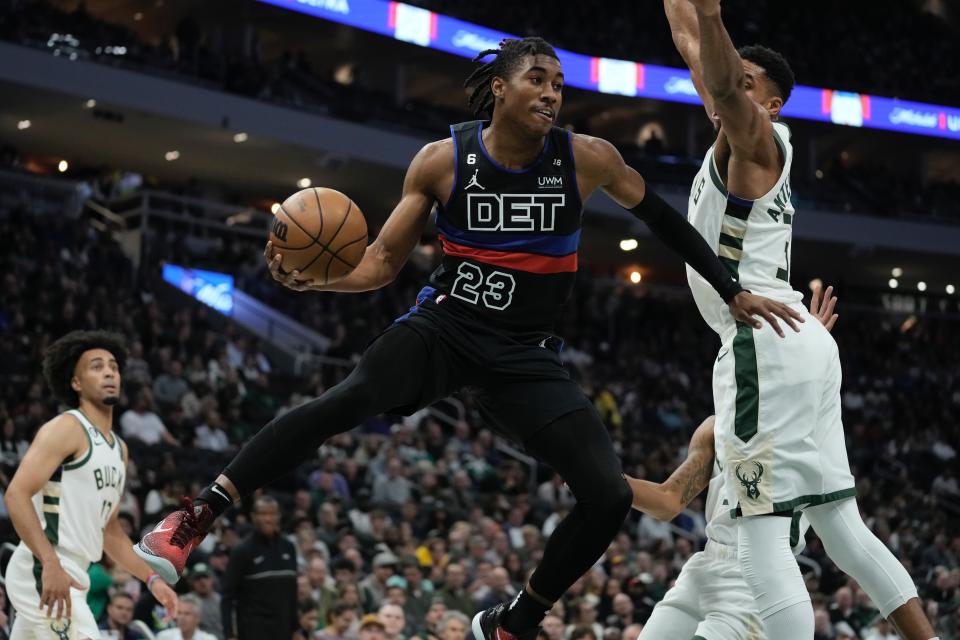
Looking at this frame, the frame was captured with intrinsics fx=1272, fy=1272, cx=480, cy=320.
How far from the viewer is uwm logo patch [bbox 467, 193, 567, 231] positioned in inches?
195

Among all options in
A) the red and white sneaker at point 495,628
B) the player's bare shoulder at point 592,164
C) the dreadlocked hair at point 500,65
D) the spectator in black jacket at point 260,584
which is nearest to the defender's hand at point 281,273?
the dreadlocked hair at point 500,65

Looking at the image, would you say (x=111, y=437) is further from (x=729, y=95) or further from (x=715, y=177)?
(x=729, y=95)

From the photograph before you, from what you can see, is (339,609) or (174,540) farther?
(339,609)

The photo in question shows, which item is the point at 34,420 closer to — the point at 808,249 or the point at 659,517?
the point at 659,517

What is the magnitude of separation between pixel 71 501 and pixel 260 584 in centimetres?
299

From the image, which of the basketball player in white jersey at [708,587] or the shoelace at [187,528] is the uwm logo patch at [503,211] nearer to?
the basketball player in white jersey at [708,587]

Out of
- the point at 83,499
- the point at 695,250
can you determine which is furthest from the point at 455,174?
the point at 83,499

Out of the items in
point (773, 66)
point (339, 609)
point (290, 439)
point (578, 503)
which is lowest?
point (339, 609)

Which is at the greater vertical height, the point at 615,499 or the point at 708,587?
the point at 615,499

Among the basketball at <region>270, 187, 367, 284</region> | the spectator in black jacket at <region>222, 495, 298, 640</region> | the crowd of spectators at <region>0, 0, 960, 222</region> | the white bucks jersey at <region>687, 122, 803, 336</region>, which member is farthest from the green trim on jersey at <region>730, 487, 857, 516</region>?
the crowd of spectators at <region>0, 0, 960, 222</region>

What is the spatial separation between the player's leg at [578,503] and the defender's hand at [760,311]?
70 cm

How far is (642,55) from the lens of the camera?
31891 millimetres

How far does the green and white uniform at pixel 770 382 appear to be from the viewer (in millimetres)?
4910

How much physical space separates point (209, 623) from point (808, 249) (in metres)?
25.3
